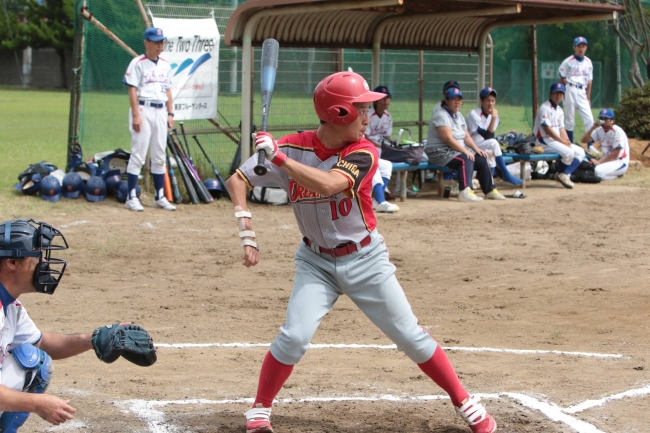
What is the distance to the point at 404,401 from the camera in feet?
15.2

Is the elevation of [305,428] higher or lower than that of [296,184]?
lower

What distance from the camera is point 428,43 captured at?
14625mm

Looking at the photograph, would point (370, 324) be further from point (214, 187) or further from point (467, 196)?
point (467, 196)

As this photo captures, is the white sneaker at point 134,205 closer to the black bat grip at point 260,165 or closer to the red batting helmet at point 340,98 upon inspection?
the red batting helmet at point 340,98

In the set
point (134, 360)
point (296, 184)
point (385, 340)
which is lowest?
point (385, 340)

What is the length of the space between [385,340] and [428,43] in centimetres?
959

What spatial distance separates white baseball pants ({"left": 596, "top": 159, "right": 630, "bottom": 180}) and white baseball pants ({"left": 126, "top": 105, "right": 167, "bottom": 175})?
743 centimetres

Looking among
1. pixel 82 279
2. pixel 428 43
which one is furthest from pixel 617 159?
pixel 82 279

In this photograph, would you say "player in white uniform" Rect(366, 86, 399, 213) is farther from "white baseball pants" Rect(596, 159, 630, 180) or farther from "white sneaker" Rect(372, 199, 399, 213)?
"white baseball pants" Rect(596, 159, 630, 180)

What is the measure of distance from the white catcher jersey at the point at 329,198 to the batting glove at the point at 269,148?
0.29 meters

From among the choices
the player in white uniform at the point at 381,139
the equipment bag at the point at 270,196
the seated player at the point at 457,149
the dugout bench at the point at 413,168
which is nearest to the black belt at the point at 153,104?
the equipment bag at the point at 270,196

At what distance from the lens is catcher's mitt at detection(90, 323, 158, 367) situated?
11.8 ft

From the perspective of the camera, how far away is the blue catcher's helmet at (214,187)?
11844mm

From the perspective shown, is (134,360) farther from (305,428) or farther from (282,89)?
(282,89)
